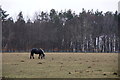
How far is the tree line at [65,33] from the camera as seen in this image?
9988 centimetres

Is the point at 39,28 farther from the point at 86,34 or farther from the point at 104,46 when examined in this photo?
the point at 104,46

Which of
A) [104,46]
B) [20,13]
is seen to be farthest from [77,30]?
[20,13]

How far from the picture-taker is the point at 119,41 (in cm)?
9981

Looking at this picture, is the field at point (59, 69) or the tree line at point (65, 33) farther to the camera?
the tree line at point (65, 33)

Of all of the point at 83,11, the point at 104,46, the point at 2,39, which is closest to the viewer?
the point at 2,39

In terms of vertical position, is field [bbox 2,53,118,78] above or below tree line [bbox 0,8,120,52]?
below

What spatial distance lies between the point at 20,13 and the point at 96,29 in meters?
29.7

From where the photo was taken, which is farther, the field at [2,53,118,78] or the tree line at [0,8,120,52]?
the tree line at [0,8,120,52]

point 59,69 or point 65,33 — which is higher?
point 65,33

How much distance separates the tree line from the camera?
9988 centimetres

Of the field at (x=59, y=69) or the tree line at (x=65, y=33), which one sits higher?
the tree line at (x=65, y=33)

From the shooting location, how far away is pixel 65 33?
4031 inches

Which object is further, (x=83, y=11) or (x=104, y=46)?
(x=83, y=11)

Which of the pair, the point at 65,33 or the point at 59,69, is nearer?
the point at 59,69
